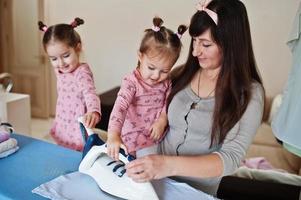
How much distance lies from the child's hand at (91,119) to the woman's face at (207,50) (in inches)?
14.8

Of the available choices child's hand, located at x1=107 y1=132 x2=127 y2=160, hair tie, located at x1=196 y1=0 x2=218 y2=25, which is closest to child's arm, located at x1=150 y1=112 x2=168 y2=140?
child's hand, located at x1=107 y1=132 x2=127 y2=160

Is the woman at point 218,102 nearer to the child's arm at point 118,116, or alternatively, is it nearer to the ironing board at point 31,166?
the child's arm at point 118,116

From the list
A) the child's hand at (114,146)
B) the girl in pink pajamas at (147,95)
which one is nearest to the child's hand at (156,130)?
the girl in pink pajamas at (147,95)

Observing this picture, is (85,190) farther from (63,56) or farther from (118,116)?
(63,56)

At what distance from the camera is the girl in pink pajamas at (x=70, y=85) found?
113 cm

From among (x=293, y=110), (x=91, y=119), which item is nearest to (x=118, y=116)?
(x=91, y=119)

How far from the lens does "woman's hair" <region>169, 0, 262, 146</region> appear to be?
962 mm

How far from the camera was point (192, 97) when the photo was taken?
1081mm

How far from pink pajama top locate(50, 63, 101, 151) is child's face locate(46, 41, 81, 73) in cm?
3

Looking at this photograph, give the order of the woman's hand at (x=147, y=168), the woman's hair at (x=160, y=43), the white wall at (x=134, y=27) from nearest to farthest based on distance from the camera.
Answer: the woman's hand at (x=147, y=168)
the woman's hair at (x=160, y=43)
the white wall at (x=134, y=27)

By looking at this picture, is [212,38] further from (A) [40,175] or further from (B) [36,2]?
(B) [36,2]

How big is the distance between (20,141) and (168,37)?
69cm

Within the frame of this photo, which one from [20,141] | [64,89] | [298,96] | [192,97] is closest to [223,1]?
[192,97]

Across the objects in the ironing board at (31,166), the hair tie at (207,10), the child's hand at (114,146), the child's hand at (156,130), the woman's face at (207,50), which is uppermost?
the hair tie at (207,10)
